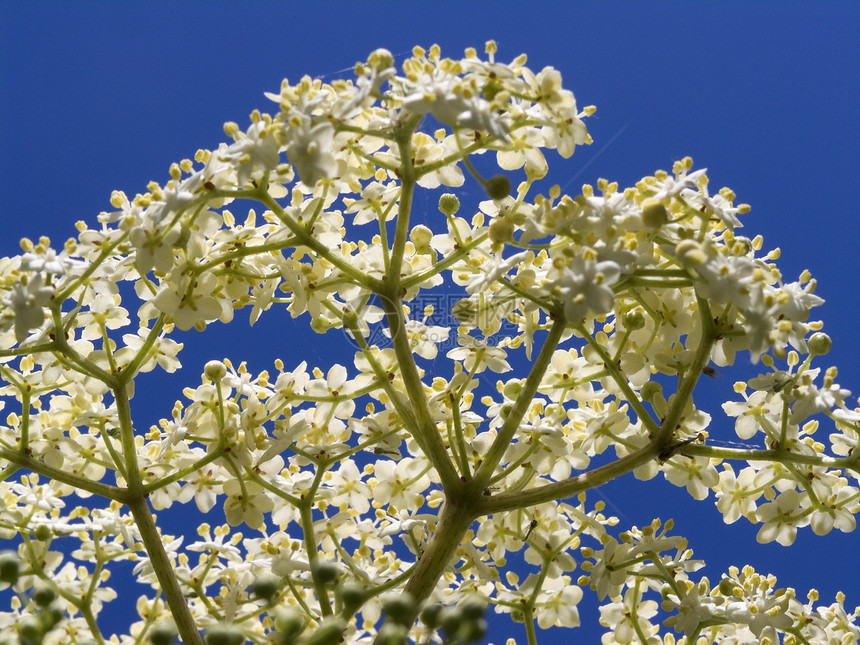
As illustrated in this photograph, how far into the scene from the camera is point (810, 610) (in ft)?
6.64

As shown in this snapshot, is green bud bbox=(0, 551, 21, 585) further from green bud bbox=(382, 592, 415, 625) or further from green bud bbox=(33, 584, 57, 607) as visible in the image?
green bud bbox=(382, 592, 415, 625)

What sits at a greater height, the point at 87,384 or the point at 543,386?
the point at 543,386

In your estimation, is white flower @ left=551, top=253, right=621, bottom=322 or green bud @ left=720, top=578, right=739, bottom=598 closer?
white flower @ left=551, top=253, right=621, bottom=322

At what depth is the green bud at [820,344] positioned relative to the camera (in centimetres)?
165

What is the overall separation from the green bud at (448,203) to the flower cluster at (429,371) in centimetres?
2

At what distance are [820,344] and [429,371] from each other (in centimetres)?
80

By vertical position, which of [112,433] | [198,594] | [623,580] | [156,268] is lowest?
[198,594]

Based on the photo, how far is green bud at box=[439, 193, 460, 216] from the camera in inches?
68.2

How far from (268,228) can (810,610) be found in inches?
60.4

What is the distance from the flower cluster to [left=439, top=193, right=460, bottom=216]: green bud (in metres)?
0.02

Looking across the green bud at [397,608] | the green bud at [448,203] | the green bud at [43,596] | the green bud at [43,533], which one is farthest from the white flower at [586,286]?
the green bud at [43,533]

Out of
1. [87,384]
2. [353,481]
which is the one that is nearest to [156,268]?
[87,384]

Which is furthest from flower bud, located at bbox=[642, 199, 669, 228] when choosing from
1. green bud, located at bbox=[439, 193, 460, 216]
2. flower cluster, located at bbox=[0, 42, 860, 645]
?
green bud, located at bbox=[439, 193, 460, 216]

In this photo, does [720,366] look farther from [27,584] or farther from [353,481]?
[27,584]
